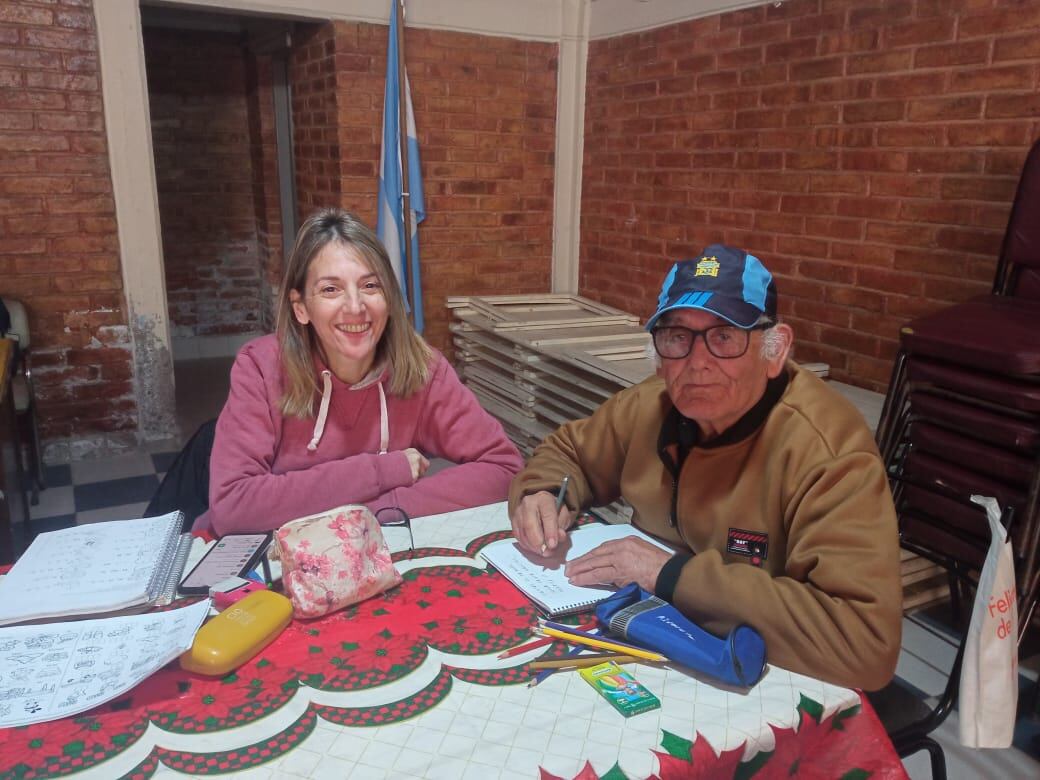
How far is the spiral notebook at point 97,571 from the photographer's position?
1172 millimetres

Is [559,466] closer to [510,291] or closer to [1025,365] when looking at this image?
[1025,365]

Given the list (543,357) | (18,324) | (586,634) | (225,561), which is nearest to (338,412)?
(225,561)

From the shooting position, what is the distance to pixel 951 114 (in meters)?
2.47

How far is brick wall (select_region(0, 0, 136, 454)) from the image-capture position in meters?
3.33

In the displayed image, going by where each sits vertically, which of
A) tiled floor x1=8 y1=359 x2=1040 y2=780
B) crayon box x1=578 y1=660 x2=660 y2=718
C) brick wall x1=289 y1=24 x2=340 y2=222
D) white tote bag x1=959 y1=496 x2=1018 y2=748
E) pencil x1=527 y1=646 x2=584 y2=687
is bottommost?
tiled floor x1=8 y1=359 x2=1040 y2=780

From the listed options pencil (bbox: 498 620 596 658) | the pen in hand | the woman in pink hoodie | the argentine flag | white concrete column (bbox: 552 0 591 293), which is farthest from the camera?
white concrete column (bbox: 552 0 591 293)

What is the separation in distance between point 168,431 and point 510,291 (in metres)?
1.95

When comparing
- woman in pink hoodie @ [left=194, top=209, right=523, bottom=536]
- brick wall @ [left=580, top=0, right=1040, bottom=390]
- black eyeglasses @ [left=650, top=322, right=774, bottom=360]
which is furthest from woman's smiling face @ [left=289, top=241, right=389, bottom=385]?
brick wall @ [left=580, top=0, right=1040, bottom=390]

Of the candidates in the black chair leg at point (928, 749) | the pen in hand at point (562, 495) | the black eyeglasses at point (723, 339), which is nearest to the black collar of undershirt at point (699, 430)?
the black eyeglasses at point (723, 339)

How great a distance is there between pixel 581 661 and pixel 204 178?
5.41 meters

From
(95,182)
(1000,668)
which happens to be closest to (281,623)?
(1000,668)

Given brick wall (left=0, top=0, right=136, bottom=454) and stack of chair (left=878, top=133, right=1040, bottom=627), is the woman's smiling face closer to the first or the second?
stack of chair (left=878, top=133, right=1040, bottom=627)

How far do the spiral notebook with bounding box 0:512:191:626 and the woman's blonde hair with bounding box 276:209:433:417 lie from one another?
0.40 meters

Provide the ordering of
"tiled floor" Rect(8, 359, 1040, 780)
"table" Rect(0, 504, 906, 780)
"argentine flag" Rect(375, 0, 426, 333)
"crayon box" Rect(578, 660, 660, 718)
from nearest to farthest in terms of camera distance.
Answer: "table" Rect(0, 504, 906, 780)
"crayon box" Rect(578, 660, 660, 718)
"tiled floor" Rect(8, 359, 1040, 780)
"argentine flag" Rect(375, 0, 426, 333)
